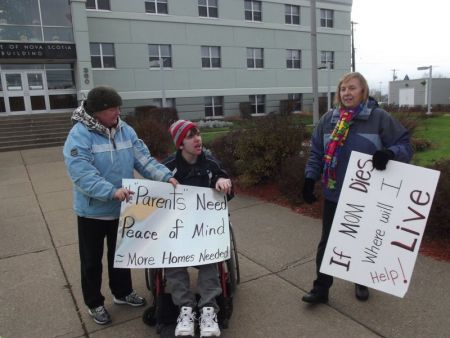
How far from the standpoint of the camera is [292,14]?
3022 centimetres

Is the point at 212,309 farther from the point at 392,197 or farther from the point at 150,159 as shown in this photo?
the point at 392,197

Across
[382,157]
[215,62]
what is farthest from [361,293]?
[215,62]

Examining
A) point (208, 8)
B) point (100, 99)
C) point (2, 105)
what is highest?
point (208, 8)

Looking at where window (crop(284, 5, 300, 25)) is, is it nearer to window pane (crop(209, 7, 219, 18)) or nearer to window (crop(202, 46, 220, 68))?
window pane (crop(209, 7, 219, 18))

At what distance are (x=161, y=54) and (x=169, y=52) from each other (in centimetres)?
59

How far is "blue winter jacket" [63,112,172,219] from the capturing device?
113 inches

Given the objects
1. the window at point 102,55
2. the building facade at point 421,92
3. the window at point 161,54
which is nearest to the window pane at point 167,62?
the window at point 161,54

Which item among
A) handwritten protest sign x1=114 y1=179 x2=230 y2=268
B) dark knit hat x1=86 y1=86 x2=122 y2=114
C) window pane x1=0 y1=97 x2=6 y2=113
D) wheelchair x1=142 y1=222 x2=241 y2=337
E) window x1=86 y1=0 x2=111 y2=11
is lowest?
wheelchair x1=142 y1=222 x2=241 y2=337

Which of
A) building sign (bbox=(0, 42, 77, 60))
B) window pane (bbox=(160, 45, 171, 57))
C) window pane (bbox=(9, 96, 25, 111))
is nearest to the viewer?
building sign (bbox=(0, 42, 77, 60))

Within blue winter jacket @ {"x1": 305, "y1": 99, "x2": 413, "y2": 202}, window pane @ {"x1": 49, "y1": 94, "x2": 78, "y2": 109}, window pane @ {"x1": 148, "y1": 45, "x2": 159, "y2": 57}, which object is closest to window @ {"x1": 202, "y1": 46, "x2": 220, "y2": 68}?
window pane @ {"x1": 148, "y1": 45, "x2": 159, "y2": 57}

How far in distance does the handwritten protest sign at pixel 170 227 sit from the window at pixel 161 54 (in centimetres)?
2220

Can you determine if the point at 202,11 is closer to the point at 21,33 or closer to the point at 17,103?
the point at 21,33

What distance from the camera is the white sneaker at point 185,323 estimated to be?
2691mm

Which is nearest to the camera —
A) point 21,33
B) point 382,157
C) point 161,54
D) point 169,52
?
point 382,157
